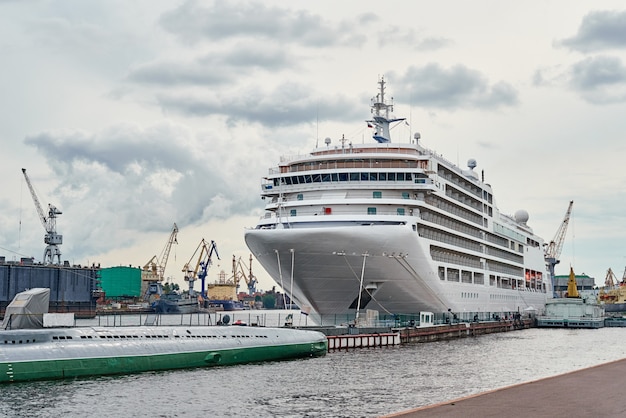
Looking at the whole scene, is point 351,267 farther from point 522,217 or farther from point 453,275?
point 522,217

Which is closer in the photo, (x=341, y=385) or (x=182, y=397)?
(x=182, y=397)

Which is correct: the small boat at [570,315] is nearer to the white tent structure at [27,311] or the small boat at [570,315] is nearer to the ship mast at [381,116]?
the ship mast at [381,116]

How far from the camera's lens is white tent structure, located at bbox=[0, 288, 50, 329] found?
37.3m

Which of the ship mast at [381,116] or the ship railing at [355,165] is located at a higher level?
the ship mast at [381,116]

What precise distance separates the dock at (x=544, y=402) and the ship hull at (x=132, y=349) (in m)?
20.0

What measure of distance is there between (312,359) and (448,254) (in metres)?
22.9

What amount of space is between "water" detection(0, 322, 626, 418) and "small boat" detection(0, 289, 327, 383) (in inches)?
34.4

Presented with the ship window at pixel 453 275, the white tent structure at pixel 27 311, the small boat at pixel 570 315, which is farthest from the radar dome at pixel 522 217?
the white tent structure at pixel 27 311

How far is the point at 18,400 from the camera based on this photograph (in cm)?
2953

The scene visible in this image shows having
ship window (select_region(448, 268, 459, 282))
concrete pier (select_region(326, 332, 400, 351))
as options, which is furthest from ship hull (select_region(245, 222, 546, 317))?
concrete pier (select_region(326, 332, 400, 351))

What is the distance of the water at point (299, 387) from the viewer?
28.2 meters

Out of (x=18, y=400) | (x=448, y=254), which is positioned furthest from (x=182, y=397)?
(x=448, y=254)

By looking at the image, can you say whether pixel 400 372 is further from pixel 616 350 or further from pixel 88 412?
pixel 616 350

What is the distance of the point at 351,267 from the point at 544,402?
31.4m
